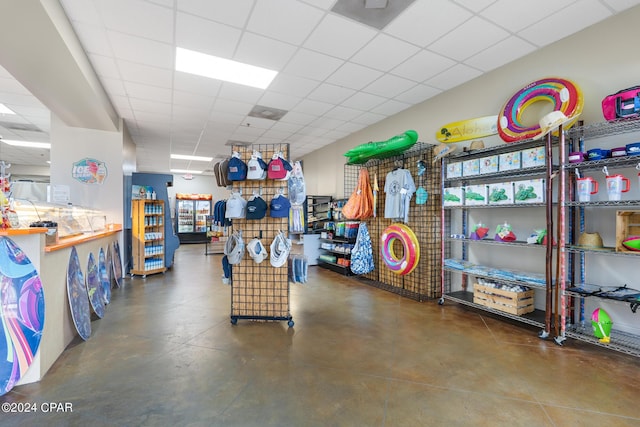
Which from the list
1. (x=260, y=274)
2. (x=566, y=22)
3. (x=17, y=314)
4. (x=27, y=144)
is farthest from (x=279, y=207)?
(x=27, y=144)

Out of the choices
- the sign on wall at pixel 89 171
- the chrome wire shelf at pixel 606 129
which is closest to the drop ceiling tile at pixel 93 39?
the sign on wall at pixel 89 171

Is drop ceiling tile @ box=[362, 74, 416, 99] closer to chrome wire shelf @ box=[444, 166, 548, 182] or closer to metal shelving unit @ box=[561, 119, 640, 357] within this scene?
chrome wire shelf @ box=[444, 166, 548, 182]

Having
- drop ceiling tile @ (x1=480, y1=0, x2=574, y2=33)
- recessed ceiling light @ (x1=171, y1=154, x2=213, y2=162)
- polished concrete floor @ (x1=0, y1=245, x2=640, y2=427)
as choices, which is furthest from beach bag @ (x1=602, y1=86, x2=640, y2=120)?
recessed ceiling light @ (x1=171, y1=154, x2=213, y2=162)

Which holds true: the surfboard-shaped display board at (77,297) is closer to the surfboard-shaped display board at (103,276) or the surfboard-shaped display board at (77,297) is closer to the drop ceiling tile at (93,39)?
the surfboard-shaped display board at (103,276)

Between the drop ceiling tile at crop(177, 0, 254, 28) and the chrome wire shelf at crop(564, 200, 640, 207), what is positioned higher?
the drop ceiling tile at crop(177, 0, 254, 28)

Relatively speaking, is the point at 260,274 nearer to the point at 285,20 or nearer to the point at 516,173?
the point at 285,20

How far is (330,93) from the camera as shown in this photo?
16.5ft

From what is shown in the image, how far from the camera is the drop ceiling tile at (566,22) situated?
2941 millimetres

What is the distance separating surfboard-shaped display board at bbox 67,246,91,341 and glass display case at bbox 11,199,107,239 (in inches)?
16.4

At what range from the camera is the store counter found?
7.57 ft

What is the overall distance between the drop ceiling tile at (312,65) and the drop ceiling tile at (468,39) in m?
1.27

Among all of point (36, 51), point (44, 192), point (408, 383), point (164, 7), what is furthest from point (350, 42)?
point (44, 192)

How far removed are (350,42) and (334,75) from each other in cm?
84

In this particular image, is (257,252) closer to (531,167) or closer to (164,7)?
(164,7)
